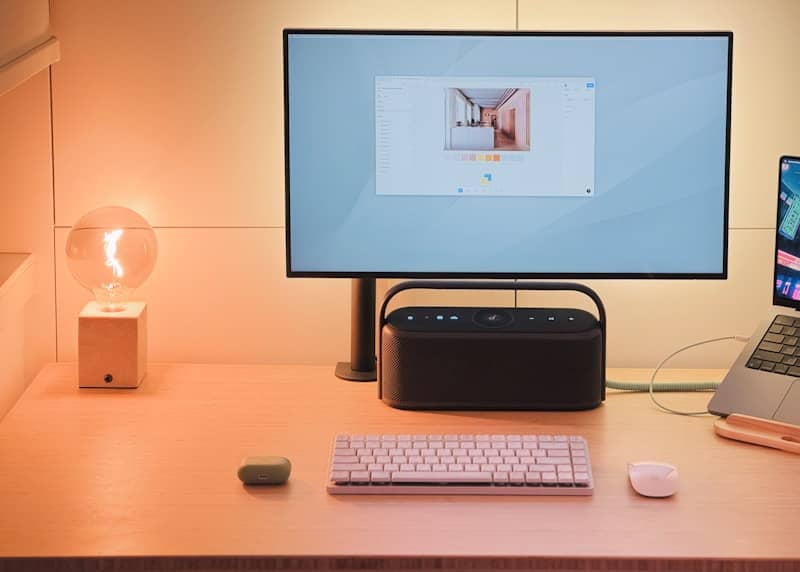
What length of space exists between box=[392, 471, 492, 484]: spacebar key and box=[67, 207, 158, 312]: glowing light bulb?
0.63 m

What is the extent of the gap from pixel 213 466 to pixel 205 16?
0.78 metres

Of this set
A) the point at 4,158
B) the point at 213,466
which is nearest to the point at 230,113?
the point at 4,158

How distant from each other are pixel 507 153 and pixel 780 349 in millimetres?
475

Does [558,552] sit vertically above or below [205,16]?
below

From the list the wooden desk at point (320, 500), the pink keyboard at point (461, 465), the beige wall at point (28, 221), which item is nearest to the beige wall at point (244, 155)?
the beige wall at point (28, 221)

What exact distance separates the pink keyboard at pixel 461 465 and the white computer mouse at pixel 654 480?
2.1 inches

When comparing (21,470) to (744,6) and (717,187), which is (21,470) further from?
(744,6)

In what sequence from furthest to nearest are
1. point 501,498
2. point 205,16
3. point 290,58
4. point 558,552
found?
point 205,16
point 290,58
point 501,498
point 558,552

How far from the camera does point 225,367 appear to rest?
1.81 metres

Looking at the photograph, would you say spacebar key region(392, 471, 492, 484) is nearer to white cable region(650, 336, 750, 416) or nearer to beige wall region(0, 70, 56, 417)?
white cable region(650, 336, 750, 416)

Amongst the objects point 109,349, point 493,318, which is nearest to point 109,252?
point 109,349

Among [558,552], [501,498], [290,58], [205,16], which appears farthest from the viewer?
[205,16]

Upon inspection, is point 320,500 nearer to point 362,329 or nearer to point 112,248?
point 362,329

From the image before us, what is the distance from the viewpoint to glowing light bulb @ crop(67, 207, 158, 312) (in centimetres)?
170
